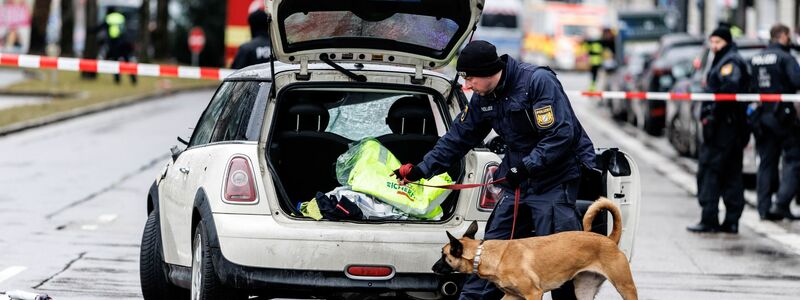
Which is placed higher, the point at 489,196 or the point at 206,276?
the point at 489,196

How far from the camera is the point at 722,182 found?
1351cm

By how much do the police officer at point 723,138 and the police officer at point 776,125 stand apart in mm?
591

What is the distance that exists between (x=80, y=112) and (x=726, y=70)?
55.7 ft

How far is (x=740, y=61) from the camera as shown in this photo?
13.2m

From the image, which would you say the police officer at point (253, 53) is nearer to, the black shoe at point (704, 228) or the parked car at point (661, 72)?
the black shoe at point (704, 228)

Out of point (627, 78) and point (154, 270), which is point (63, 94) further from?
point (154, 270)

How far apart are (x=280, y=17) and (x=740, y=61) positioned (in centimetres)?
609

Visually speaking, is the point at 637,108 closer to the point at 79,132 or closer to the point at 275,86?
the point at 79,132

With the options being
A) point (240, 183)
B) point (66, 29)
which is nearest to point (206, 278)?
point (240, 183)

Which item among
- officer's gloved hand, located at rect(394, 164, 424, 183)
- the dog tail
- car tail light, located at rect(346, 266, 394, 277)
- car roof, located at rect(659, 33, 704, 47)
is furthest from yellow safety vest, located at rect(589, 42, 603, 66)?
car tail light, located at rect(346, 266, 394, 277)

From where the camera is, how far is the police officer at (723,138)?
518 inches

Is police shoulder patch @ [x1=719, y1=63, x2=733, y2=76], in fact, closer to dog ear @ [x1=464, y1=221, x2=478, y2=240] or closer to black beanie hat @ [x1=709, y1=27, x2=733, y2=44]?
black beanie hat @ [x1=709, y1=27, x2=733, y2=44]

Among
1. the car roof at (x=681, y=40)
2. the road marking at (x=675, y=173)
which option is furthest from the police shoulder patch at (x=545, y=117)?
the car roof at (x=681, y=40)

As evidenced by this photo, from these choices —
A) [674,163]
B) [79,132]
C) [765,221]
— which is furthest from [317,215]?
[79,132]
